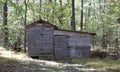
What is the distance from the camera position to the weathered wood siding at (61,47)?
95.1 feet

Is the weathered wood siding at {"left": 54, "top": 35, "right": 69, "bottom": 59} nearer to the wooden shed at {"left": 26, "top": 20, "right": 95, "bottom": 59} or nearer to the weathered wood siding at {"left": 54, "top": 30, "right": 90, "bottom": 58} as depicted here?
the wooden shed at {"left": 26, "top": 20, "right": 95, "bottom": 59}

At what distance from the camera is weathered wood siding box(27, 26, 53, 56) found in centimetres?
2892

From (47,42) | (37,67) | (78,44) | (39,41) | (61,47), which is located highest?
(39,41)

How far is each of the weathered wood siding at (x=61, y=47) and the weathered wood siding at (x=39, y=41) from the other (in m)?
0.50

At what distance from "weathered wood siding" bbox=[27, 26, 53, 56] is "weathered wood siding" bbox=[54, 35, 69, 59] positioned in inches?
19.5

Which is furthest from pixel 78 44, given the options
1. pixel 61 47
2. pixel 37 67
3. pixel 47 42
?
pixel 37 67

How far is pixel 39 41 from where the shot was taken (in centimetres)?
2895

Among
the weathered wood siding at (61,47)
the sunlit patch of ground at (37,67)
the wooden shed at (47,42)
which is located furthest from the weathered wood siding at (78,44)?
the sunlit patch of ground at (37,67)

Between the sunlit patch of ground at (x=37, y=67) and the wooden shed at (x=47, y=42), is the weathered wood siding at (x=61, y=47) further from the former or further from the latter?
the sunlit patch of ground at (x=37, y=67)

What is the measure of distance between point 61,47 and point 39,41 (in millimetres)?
2234

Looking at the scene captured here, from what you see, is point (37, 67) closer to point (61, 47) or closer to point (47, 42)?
point (47, 42)

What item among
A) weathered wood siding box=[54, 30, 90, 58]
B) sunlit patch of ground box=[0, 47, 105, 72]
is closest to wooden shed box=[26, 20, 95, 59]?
weathered wood siding box=[54, 30, 90, 58]

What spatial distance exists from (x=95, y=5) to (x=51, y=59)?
3747 cm

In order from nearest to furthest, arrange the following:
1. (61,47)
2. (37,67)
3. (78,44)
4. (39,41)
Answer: (37,67)
(39,41)
(61,47)
(78,44)
